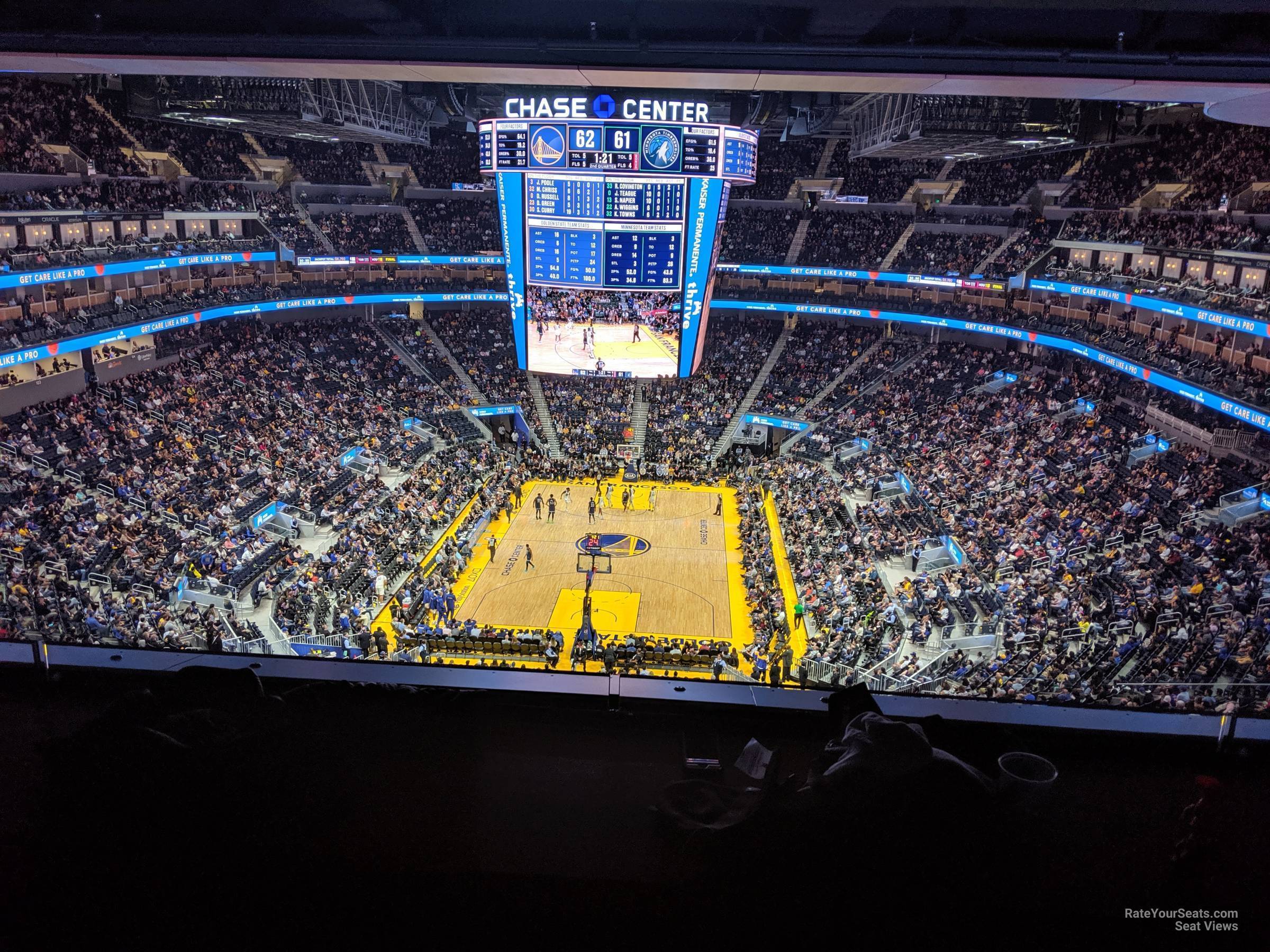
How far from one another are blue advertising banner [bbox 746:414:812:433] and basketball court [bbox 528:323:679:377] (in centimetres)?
750

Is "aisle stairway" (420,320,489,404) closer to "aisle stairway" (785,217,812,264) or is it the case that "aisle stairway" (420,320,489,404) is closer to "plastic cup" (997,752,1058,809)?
"aisle stairway" (785,217,812,264)

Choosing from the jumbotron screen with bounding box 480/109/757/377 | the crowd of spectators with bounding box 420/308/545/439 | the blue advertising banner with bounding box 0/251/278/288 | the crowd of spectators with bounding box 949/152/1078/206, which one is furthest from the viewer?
the crowd of spectators with bounding box 420/308/545/439

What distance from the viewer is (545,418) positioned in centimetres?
3525

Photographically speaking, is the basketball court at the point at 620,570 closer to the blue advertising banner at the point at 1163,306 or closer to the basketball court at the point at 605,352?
the basketball court at the point at 605,352

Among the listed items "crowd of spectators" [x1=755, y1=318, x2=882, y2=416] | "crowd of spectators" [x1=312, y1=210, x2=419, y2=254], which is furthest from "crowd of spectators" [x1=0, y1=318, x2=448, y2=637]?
"crowd of spectators" [x1=755, y1=318, x2=882, y2=416]

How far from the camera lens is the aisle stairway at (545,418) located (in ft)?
111

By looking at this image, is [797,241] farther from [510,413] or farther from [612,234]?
[612,234]

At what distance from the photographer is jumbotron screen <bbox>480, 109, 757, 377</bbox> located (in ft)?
72.8

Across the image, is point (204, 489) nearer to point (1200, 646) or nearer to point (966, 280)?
point (1200, 646)

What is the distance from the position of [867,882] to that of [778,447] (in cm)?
3160

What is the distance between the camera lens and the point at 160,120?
105 ft

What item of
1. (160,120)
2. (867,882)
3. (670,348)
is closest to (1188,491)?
(670,348)

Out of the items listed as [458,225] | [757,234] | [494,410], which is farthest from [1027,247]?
[458,225]

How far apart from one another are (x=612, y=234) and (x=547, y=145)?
10.4 ft
